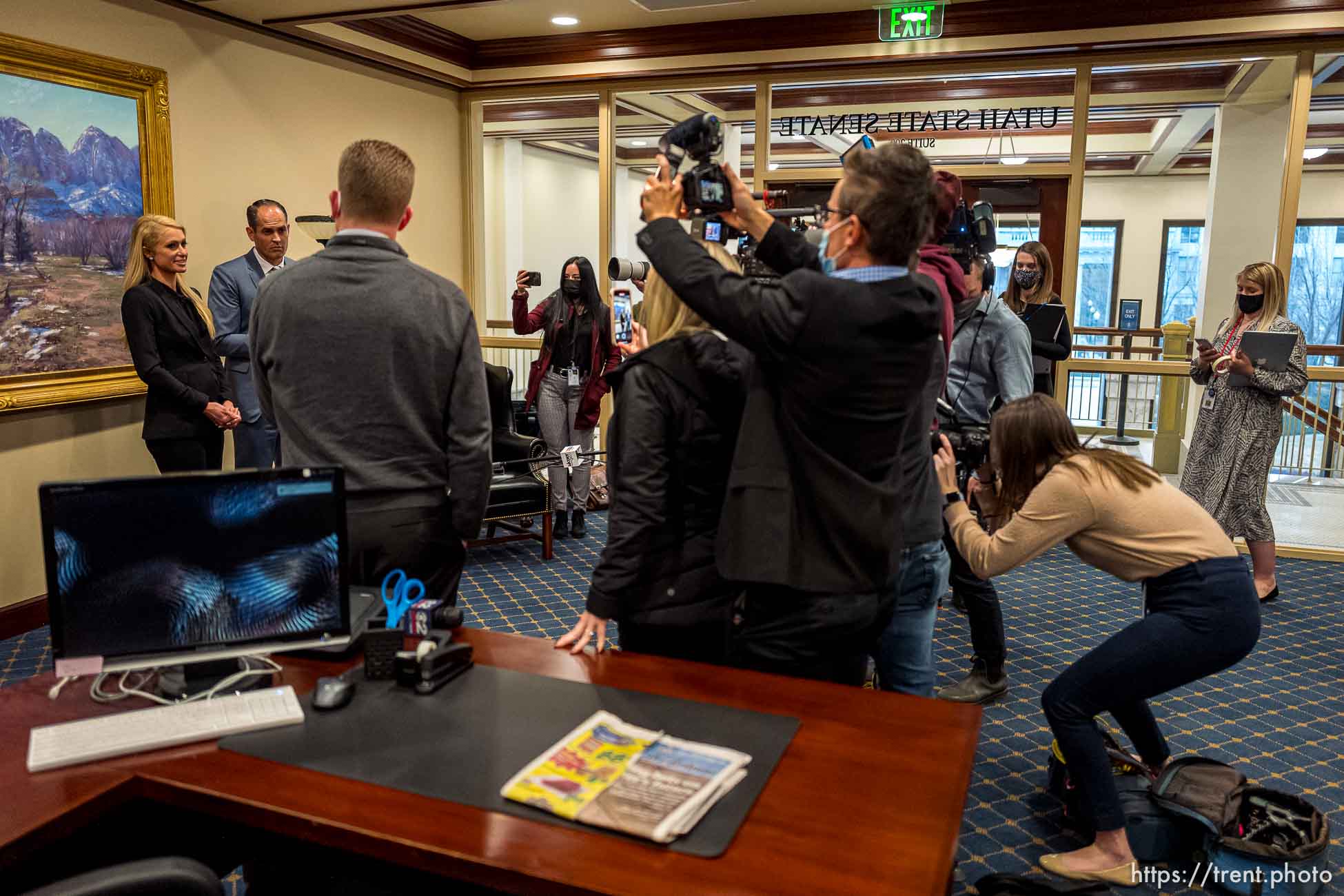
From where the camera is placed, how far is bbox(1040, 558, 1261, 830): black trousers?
218cm

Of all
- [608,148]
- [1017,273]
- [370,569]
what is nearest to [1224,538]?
[370,569]

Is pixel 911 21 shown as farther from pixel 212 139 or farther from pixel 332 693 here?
pixel 332 693

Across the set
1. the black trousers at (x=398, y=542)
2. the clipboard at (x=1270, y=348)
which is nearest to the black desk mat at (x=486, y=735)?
the black trousers at (x=398, y=542)

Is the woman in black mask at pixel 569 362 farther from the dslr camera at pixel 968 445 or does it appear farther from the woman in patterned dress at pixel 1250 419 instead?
the woman in patterned dress at pixel 1250 419

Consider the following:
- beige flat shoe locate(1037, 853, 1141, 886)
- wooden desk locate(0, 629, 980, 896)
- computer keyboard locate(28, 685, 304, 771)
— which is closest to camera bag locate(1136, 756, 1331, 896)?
beige flat shoe locate(1037, 853, 1141, 886)

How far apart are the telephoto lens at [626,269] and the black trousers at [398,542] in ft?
2.75

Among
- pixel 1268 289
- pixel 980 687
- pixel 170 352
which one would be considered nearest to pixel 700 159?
pixel 980 687

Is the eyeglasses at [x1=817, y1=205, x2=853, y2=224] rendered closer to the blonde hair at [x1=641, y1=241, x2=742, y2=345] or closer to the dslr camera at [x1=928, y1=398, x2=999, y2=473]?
the blonde hair at [x1=641, y1=241, x2=742, y2=345]

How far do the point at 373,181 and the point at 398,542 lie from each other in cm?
78

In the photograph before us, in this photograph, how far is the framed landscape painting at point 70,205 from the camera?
3.79 meters

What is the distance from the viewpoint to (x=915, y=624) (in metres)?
2.29

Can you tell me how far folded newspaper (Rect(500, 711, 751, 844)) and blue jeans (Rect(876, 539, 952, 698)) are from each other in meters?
0.97

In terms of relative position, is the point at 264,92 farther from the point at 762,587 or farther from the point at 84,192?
the point at 762,587

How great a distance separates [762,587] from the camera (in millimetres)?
1696
